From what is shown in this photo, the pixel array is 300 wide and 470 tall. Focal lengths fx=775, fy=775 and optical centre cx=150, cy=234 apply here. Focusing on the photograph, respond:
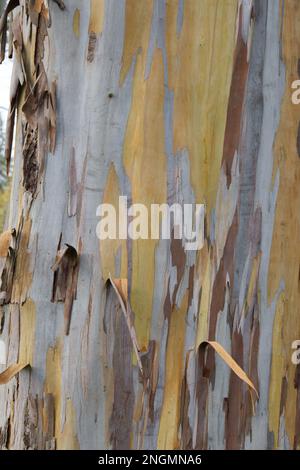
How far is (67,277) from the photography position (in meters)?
1.42

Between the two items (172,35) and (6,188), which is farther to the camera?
(6,188)

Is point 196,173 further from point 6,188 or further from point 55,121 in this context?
point 6,188

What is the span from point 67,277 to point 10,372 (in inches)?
8.2

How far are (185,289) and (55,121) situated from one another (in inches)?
15.9

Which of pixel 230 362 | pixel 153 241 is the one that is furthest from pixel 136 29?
pixel 230 362

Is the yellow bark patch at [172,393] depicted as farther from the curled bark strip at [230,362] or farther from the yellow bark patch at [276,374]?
the yellow bark patch at [276,374]

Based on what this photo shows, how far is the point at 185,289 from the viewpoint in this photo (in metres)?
1.43

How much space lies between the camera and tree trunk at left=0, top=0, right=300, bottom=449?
1.40 metres

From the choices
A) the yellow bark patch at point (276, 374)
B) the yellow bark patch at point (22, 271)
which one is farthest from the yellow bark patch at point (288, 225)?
the yellow bark patch at point (22, 271)

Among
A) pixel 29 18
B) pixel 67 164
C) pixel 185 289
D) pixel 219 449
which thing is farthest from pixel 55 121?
pixel 219 449

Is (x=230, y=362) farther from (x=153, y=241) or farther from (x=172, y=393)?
(x=153, y=241)

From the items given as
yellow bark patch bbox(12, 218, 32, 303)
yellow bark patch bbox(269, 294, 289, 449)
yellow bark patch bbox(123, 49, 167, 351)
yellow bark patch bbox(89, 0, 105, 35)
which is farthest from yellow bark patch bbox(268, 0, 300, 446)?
yellow bark patch bbox(12, 218, 32, 303)
